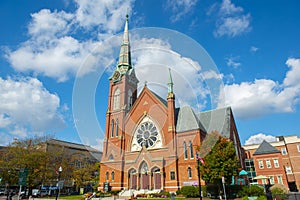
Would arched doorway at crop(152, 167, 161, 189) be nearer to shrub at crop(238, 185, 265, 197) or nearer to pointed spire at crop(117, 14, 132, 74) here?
shrub at crop(238, 185, 265, 197)

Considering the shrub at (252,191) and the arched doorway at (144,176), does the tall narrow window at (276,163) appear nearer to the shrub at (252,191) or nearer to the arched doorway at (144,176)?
the shrub at (252,191)

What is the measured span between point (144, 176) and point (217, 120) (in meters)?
16.5

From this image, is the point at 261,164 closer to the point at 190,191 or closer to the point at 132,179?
the point at 190,191

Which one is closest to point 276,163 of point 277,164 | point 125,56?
point 277,164

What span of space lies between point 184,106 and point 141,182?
15089mm

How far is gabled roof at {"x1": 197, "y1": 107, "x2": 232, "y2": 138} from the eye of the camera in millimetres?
39031

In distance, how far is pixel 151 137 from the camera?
126 ft

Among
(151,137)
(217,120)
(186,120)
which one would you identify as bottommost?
(151,137)

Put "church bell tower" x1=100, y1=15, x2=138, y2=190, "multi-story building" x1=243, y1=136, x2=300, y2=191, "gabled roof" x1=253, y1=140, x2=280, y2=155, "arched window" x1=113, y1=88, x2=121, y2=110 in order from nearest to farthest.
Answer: "church bell tower" x1=100, y1=15, x2=138, y2=190, "multi-story building" x1=243, y1=136, x2=300, y2=191, "arched window" x1=113, y1=88, x2=121, y2=110, "gabled roof" x1=253, y1=140, x2=280, y2=155

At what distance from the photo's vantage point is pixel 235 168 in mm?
26672

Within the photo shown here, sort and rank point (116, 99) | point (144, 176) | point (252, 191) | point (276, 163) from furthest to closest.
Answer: point (116, 99), point (276, 163), point (144, 176), point (252, 191)

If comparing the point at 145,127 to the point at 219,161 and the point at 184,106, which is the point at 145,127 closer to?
the point at 184,106

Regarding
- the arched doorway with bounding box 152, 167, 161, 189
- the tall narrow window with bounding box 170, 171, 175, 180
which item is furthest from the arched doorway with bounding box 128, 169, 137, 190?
the tall narrow window with bounding box 170, 171, 175, 180

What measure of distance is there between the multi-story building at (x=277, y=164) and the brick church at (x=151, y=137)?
7.81 m
